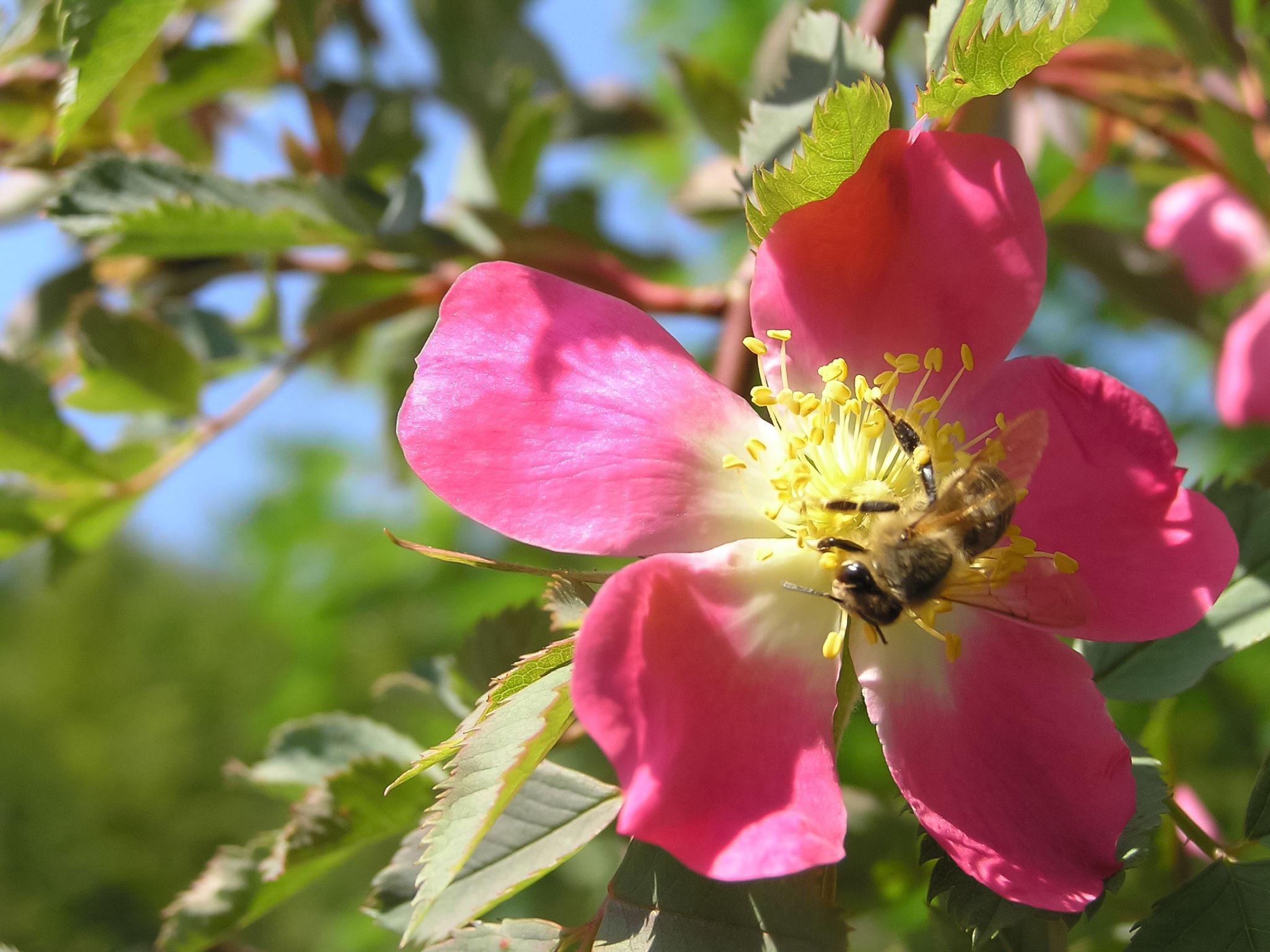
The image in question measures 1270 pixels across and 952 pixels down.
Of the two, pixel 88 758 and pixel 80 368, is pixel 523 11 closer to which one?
pixel 80 368

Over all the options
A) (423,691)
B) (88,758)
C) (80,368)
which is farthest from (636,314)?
(88,758)

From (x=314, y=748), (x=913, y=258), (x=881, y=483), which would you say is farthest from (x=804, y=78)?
(x=314, y=748)

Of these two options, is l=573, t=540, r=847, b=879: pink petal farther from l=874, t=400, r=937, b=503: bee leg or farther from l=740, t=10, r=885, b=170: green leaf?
l=740, t=10, r=885, b=170: green leaf

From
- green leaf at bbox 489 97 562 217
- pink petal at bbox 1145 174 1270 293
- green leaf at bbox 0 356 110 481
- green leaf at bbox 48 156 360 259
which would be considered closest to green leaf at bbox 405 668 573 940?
green leaf at bbox 48 156 360 259

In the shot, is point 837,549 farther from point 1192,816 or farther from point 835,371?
point 1192,816

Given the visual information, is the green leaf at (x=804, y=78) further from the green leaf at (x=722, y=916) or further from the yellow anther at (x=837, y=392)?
the green leaf at (x=722, y=916)

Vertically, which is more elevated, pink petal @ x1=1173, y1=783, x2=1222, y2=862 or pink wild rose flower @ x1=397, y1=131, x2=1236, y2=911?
pink wild rose flower @ x1=397, y1=131, x2=1236, y2=911
